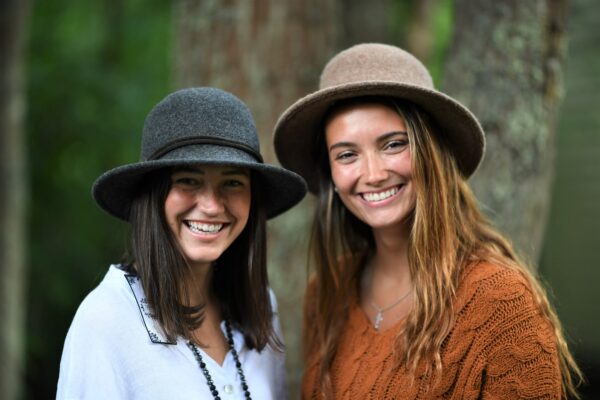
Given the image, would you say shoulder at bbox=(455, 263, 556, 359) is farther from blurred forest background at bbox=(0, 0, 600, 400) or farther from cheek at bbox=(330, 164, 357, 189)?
cheek at bbox=(330, 164, 357, 189)

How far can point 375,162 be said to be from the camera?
8.55 ft

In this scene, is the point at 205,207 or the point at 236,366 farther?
the point at 236,366

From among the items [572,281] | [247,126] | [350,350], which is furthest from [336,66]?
[572,281]

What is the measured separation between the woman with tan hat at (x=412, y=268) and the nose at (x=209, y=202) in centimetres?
49

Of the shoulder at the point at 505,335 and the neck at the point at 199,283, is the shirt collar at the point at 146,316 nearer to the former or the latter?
the neck at the point at 199,283

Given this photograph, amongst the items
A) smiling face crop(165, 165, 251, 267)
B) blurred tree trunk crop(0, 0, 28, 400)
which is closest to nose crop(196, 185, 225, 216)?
smiling face crop(165, 165, 251, 267)

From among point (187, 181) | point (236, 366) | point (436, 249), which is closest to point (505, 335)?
point (436, 249)

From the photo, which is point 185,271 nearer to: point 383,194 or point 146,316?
point 146,316

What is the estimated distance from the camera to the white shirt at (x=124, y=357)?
2260 mm

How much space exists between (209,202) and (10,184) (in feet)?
12.7

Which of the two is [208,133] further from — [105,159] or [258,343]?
[105,159]

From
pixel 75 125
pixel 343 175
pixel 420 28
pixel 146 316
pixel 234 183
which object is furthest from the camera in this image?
pixel 75 125

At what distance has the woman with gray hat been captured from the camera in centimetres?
231

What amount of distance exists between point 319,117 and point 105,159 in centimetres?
641
